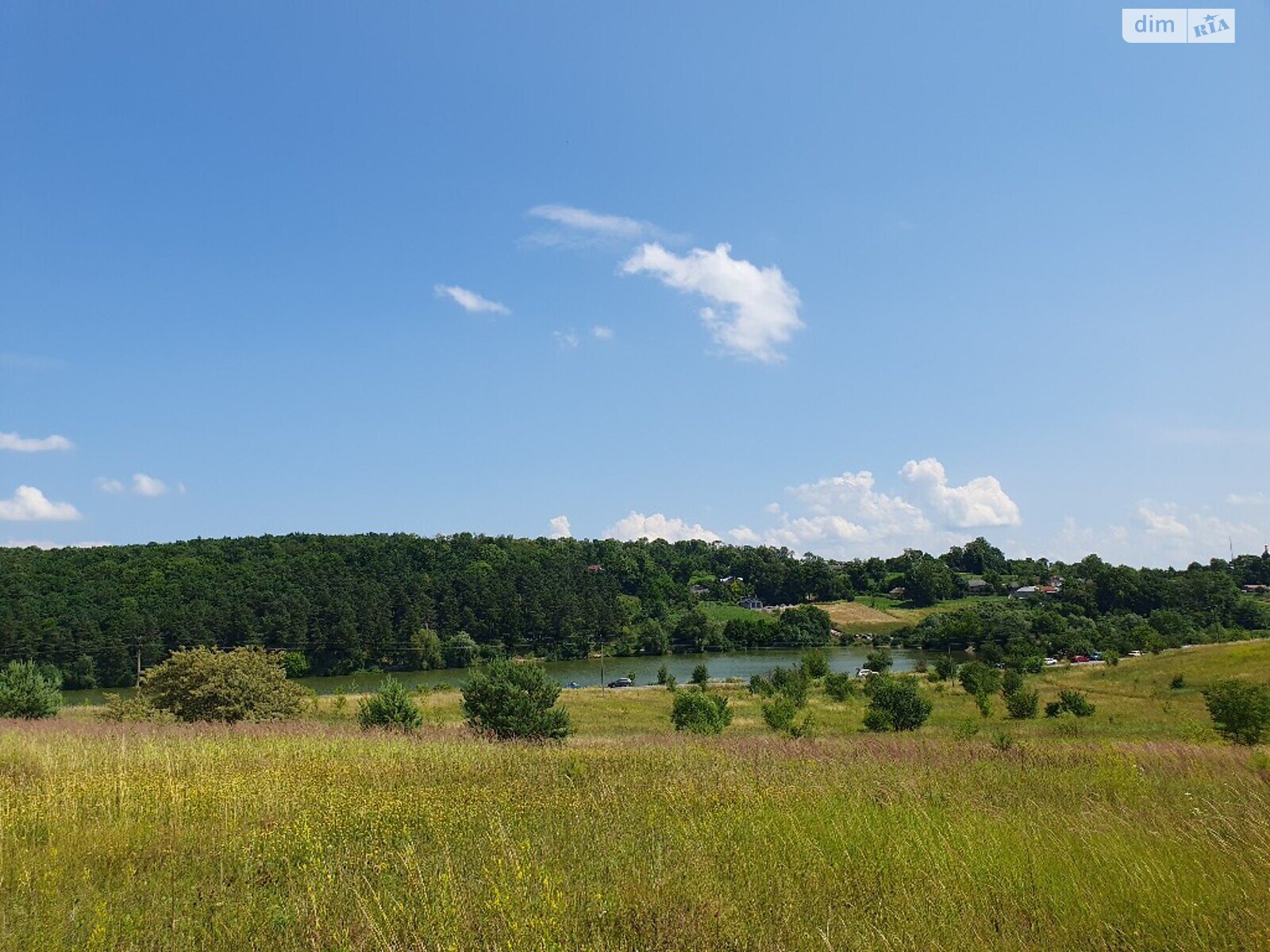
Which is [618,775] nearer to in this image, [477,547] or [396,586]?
[396,586]

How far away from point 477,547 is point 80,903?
546ft

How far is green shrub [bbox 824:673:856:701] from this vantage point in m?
59.8

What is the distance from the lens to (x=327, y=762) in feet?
31.7

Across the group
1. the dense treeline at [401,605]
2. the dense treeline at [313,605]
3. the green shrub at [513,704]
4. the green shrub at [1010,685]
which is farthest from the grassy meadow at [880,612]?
the green shrub at [513,704]

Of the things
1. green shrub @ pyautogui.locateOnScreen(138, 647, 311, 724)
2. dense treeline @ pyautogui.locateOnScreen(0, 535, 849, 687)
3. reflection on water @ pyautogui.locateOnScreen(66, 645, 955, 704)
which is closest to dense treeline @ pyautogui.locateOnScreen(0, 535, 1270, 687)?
dense treeline @ pyautogui.locateOnScreen(0, 535, 849, 687)

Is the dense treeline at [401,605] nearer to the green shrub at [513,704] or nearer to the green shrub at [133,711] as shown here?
the green shrub at [133,711]

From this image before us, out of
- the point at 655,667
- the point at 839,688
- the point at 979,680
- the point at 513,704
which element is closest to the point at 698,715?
the point at 513,704

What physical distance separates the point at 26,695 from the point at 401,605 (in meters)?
102

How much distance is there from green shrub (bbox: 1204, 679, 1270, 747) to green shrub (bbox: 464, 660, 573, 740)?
18.8m

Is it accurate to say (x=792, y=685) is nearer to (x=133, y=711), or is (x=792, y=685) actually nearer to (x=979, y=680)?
(x=979, y=680)

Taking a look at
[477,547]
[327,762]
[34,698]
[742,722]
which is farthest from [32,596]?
[327,762]

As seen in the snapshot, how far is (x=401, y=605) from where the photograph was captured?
124750mm

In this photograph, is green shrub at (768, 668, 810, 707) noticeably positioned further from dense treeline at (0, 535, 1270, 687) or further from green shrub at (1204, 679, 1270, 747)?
dense treeline at (0, 535, 1270, 687)

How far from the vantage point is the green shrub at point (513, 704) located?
20.2 metres
